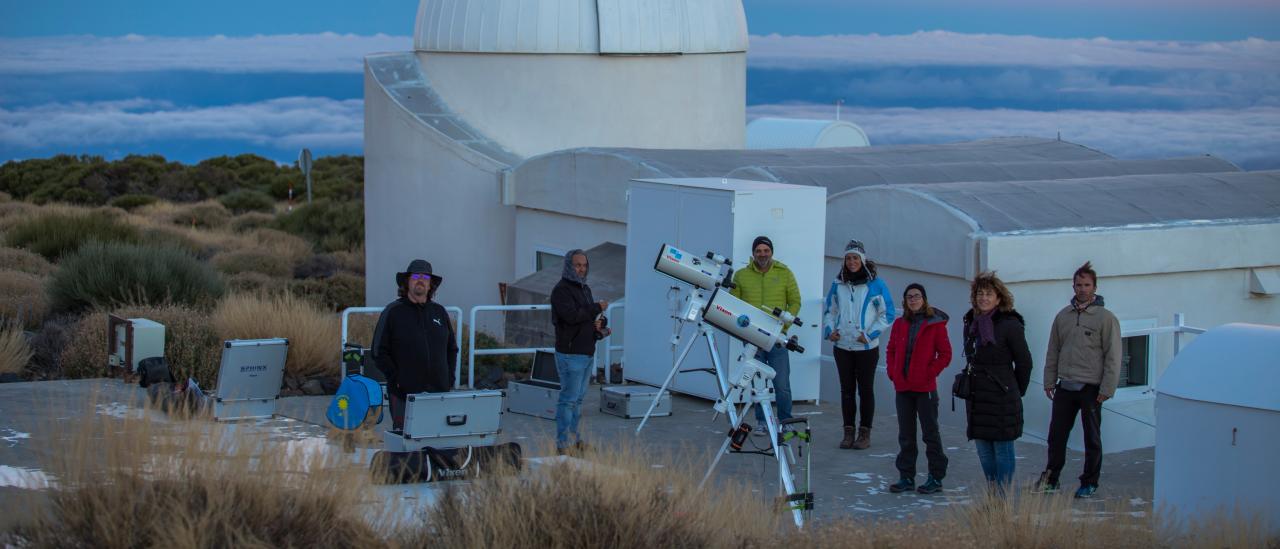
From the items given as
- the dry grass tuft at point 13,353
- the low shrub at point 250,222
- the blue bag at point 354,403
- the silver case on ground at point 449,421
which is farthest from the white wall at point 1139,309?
the low shrub at point 250,222

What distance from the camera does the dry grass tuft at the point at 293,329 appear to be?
13141 mm

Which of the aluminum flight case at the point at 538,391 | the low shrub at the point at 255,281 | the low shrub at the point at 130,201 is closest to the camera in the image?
the aluminum flight case at the point at 538,391

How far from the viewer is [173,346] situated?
12867 millimetres

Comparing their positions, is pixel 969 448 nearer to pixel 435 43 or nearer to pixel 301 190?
pixel 435 43

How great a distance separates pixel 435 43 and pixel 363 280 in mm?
7269

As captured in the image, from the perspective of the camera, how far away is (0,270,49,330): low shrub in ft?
57.4

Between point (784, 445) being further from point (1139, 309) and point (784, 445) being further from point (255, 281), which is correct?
point (255, 281)

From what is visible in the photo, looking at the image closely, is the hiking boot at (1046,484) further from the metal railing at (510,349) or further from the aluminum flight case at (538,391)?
the metal railing at (510,349)

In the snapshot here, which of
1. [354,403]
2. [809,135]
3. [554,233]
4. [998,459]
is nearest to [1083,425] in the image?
[998,459]

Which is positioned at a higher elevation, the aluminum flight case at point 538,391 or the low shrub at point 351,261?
the low shrub at point 351,261

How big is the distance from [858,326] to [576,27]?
12.2 metres

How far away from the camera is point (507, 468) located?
7746 mm

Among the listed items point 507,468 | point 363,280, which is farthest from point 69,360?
point 363,280

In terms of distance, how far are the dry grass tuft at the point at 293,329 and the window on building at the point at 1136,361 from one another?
732 cm
